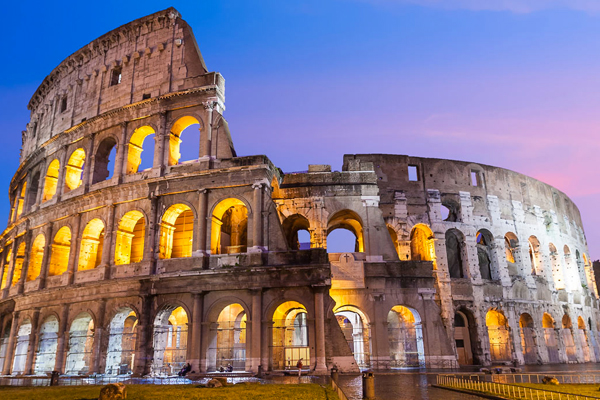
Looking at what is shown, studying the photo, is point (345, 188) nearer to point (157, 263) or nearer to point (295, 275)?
point (295, 275)

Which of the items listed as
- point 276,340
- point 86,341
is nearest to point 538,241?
point 276,340

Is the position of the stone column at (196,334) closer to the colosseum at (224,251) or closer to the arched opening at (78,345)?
the colosseum at (224,251)

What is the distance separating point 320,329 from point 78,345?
11.2m

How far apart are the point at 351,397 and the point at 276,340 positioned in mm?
10435

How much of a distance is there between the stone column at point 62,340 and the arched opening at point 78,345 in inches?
7.5

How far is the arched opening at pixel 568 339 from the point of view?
27188 millimetres

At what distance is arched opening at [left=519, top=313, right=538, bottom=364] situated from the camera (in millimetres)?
25391

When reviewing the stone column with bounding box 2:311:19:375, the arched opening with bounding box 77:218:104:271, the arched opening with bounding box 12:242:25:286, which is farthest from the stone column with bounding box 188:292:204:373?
the arched opening with bounding box 12:242:25:286

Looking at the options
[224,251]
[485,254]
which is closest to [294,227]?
[224,251]

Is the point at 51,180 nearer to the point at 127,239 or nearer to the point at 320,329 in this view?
the point at 127,239

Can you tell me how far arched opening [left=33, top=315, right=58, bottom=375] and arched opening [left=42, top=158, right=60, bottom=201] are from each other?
7.01m

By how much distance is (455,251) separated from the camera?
2609cm

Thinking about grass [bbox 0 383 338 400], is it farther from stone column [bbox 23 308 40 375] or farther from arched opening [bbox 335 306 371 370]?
stone column [bbox 23 308 40 375]

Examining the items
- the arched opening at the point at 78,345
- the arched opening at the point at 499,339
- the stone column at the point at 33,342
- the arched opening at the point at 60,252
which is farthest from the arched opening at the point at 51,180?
the arched opening at the point at 499,339
